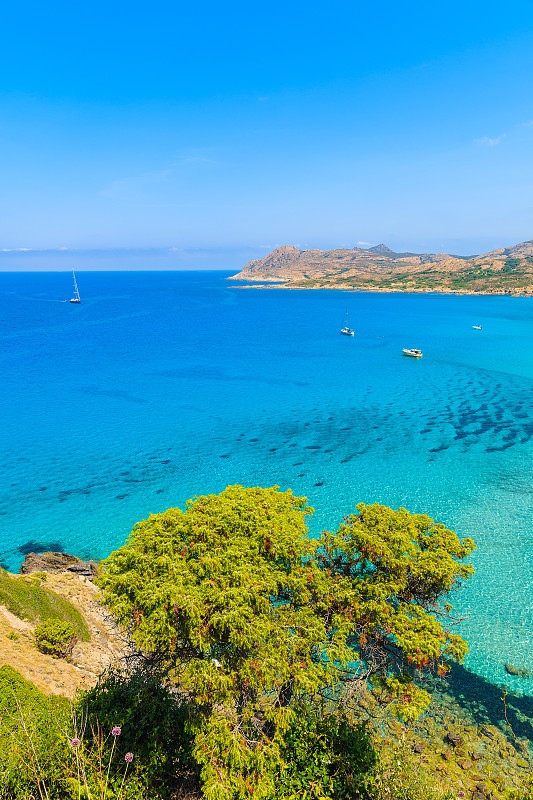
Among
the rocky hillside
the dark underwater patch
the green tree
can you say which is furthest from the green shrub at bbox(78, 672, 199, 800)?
the dark underwater patch

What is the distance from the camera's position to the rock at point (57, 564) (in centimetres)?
2747

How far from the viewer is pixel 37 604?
21.9 meters

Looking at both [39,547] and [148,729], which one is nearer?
[148,729]

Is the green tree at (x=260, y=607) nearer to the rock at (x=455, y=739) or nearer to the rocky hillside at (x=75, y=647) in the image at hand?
the rock at (x=455, y=739)

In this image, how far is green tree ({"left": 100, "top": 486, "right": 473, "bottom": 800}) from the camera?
12531mm

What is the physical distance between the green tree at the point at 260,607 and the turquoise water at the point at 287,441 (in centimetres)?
993

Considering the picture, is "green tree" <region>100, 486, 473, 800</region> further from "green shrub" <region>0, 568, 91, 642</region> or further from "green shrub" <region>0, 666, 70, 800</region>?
"green shrub" <region>0, 568, 91, 642</region>

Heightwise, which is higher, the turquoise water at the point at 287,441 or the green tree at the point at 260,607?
the green tree at the point at 260,607

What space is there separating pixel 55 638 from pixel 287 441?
1320 inches

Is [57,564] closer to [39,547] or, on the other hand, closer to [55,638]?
[39,547]

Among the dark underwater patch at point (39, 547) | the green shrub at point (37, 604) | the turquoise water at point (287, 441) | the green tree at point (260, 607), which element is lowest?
the dark underwater patch at point (39, 547)

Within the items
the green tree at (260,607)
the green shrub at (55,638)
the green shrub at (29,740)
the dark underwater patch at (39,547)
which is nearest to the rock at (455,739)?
the green tree at (260,607)

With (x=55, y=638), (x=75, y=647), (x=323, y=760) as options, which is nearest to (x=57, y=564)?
(x=75, y=647)

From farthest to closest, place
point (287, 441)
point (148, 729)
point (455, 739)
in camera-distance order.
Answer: point (287, 441), point (455, 739), point (148, 729)
